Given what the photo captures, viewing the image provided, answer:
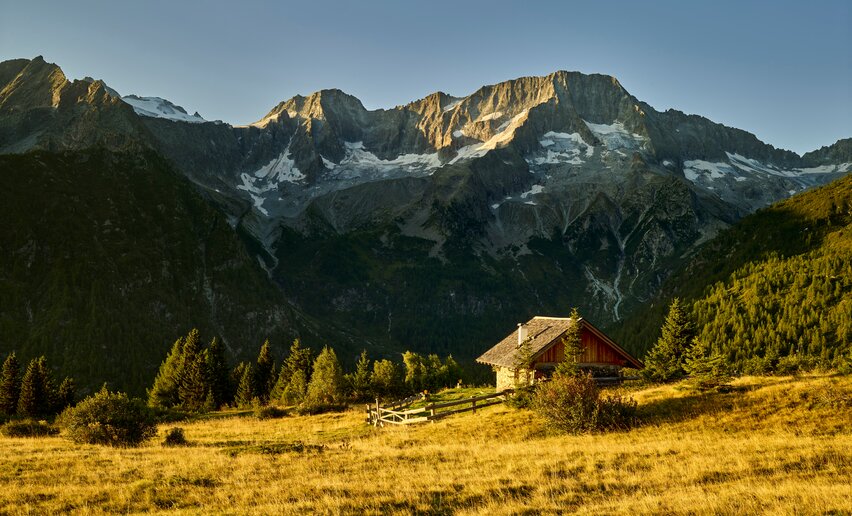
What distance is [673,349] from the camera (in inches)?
1726

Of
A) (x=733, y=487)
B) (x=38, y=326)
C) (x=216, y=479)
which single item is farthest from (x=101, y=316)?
(x=733, y=487)

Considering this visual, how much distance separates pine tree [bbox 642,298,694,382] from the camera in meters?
42.2

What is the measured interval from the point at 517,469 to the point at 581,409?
→ 9.80 m

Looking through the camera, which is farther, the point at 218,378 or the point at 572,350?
the point at 218,378

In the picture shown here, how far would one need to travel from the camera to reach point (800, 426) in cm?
2541

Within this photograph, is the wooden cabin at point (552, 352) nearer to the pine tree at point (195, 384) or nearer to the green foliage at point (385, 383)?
the green foliage at point (385, 383)

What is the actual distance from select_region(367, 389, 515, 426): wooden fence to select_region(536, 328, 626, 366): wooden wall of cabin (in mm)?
6295

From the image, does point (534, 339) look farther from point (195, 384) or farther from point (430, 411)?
point (195, 384)

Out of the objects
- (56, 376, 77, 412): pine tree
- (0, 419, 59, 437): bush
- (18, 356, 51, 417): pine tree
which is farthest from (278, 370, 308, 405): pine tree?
(18, 356, 51, 417): pine tree

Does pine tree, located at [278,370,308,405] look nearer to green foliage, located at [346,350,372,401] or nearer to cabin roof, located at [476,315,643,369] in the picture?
green foliage, located at [346,350,372,401]

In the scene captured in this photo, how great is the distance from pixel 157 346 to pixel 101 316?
66.3 feet

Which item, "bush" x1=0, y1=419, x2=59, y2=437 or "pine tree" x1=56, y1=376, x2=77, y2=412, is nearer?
"bush" x1=0, y1=419, x2=59, y2=437

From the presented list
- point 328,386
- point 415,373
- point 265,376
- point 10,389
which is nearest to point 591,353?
point 328,386

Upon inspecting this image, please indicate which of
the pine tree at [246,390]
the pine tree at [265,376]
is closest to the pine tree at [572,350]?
the pine tree at [246,390]
